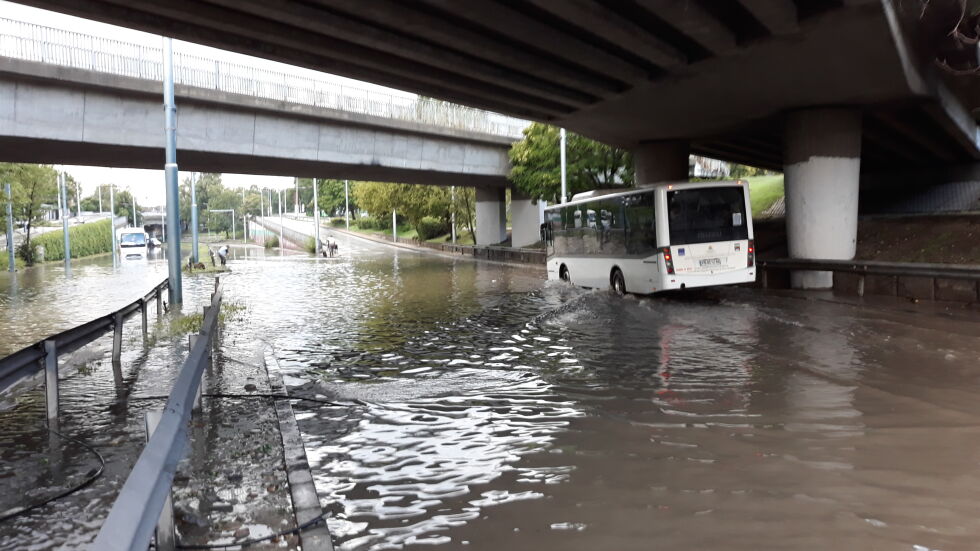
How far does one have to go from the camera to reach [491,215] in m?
52.0

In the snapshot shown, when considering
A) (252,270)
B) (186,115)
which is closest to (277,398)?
(186,115)

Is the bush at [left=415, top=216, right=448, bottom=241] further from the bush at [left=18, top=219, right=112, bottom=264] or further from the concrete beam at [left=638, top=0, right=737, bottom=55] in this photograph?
the concrete beam at [left=638, top=0, right=737, bottom=55]

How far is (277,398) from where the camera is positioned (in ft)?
29.8

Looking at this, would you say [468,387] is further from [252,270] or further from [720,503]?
[252,270]

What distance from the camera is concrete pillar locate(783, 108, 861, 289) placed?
21.0m

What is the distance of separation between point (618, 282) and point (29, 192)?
43.4 metres

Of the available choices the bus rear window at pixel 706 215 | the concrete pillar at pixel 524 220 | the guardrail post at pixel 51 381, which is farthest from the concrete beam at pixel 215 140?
the guardrail post at pixel 51 381

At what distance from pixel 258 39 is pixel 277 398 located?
9.51 m

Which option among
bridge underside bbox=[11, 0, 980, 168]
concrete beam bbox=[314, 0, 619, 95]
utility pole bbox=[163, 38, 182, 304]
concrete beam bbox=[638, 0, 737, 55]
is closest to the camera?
concrete beam bbox=[314, 0, 619, 95]

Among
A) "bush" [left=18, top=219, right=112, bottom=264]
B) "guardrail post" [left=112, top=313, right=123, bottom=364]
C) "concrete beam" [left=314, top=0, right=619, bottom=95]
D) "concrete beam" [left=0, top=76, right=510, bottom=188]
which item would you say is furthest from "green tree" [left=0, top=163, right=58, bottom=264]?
"guardrail post" [left=112, top=313, right=123, bottom=364]

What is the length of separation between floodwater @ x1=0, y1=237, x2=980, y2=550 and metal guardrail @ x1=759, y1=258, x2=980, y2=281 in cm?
212

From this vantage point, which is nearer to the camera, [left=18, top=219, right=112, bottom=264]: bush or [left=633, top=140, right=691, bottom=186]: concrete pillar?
[left=633, top=140, right=691, bottom=186]: concrete pillar

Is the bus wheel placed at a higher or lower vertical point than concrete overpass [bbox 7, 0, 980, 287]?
lower

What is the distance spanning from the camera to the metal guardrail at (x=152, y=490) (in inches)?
117
